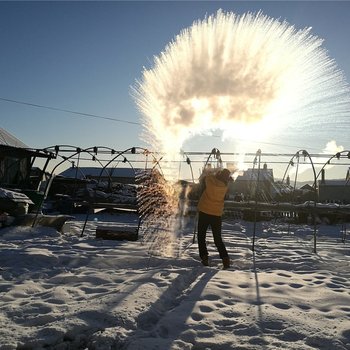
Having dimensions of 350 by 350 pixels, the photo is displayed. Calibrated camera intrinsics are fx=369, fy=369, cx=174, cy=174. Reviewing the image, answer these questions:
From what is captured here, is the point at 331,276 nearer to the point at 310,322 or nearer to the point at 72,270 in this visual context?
the point at 310,322

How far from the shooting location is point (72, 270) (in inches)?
238

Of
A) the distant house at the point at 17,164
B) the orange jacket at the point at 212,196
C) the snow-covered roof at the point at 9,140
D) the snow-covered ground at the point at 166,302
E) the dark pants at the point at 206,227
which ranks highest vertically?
the snow-covered roof at the point at 9,140

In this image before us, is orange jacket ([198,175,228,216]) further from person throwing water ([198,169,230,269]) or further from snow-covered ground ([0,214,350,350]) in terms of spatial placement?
snow-covered ground ([0,214,350,350])

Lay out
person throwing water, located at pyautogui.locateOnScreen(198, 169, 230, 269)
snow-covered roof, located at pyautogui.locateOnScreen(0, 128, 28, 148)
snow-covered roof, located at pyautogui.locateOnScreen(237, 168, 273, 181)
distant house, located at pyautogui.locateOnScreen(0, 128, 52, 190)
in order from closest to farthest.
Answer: person throwing water, located at pyautogui.locateOnScreen(198, 169, 230, 269) → snow-covered roof, located at pyautogui.locateOnScreen(237, 168, 273, 181) → distant house, located at pyautogui.locateOnScreen(0, 128, 52, 190) → snow-covered roof, located at pyautogui.locateOnScreen(0, 128, 28, 148)

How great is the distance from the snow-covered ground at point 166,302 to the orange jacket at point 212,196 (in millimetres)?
1052

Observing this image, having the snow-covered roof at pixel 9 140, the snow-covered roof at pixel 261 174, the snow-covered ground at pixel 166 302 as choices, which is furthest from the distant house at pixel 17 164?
the snow-covered ground at pixel 166 302

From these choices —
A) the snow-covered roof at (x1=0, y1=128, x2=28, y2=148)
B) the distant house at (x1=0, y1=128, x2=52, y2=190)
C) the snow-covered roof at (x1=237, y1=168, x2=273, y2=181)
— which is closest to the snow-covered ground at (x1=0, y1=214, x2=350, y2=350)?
the snow-covered roof at (x1=237, y1=168, x2=273, y2=181)

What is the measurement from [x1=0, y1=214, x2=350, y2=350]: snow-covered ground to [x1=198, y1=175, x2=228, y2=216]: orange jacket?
1052 millimetres

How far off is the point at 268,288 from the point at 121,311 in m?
2.28

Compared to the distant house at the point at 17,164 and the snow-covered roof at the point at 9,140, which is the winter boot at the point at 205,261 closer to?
the distant house at the point at 17,164

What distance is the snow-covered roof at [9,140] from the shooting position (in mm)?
20453

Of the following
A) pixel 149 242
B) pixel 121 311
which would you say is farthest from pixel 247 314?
pixel 149 242

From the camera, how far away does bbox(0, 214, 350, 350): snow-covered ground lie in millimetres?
3268

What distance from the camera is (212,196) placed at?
24.0ft
